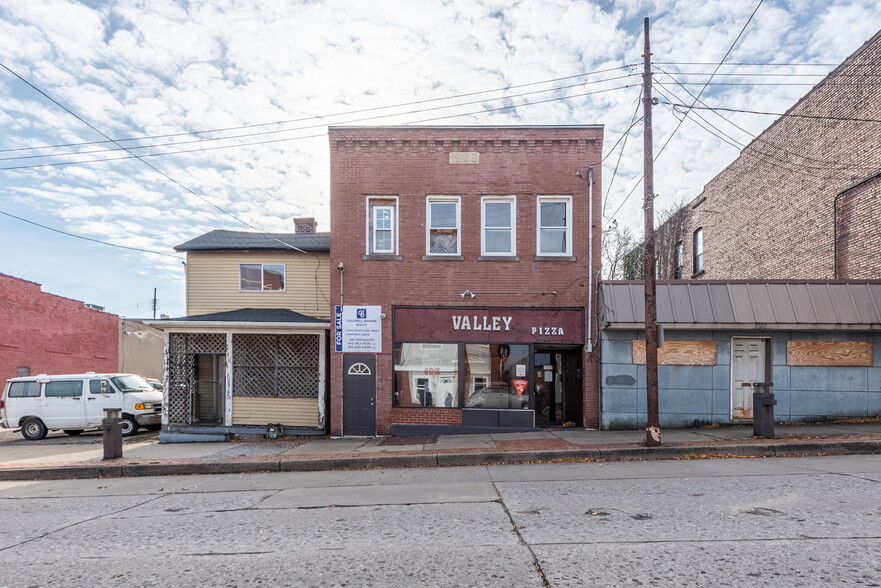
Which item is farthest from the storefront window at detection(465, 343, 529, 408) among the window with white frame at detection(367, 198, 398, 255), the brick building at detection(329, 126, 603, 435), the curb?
the window with white frame at detection(367, 198, 398, 255)

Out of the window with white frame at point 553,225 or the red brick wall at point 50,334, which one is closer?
the window with white frame at point 553,225

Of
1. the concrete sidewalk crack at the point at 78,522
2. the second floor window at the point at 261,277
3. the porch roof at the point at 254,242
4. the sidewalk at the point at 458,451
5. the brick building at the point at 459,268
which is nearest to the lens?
the concrete sidewalk crack at the point at 78,522

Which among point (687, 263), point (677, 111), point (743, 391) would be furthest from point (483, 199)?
point (687, 263)

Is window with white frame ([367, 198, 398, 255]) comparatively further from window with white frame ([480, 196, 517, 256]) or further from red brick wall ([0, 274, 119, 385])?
red brick wall ([0, 274, 119, 385])

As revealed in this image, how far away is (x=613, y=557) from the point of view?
14.1ft

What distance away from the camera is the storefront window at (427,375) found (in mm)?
12781

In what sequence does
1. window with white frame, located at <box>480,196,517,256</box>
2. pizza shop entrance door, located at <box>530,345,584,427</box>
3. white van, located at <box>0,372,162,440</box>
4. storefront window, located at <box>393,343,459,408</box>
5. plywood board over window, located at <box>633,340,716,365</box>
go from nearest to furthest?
1. plywood board over window, located at <box>633,340,716,365</box>
2. storefront window, located at <box>393,343,459,408</box>
3. window with white frame, located at <box>480,196,517,256</box>
4. pizza shop entrance door, located at <box>530,345,584,427</box>
5. white van, located at <box>0,372,162,440</box>

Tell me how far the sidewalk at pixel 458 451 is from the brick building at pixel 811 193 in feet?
18.1

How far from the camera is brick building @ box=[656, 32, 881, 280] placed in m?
13.7

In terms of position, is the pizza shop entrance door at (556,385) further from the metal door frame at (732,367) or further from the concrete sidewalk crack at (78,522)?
the concrete sidewalk crack at (78,522)

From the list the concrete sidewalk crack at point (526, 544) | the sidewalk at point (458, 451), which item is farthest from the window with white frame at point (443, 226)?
the concrete sidewalk crack at point (526, 544)

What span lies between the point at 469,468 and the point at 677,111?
27.6 feet

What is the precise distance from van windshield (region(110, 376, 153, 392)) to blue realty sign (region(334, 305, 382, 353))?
7480 millimetres

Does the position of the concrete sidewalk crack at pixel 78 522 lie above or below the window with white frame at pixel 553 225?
below
